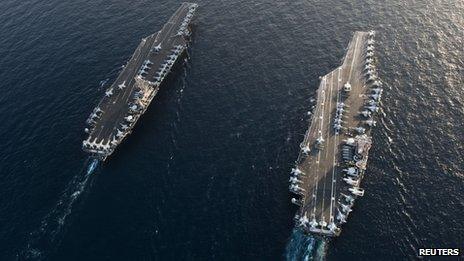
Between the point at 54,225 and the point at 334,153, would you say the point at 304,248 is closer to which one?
the point at 334,153

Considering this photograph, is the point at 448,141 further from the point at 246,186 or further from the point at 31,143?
the point at 31,143

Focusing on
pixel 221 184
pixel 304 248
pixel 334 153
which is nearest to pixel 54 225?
pixel 221 184

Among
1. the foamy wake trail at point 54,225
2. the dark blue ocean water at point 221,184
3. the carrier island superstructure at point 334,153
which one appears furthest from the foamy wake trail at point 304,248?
the foamy wake trail at point 54,225

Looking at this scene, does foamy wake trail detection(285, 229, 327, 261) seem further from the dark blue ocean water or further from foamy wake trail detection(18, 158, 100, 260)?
foamy wake trail detection(18, 158, 100, 260)

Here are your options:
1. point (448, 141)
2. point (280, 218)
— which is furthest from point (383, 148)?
point (280, 218)

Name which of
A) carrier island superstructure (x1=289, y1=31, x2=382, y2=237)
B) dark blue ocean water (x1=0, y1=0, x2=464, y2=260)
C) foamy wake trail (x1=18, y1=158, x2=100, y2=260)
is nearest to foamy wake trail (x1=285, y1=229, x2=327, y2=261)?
dark blue ocean water (x1=0, y1=0, x2=464, y2=260)

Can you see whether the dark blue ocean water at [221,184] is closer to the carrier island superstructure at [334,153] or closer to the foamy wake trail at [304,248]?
the foamy wake trail at [304,248]

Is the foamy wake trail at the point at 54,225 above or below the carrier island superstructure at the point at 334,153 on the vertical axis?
below
